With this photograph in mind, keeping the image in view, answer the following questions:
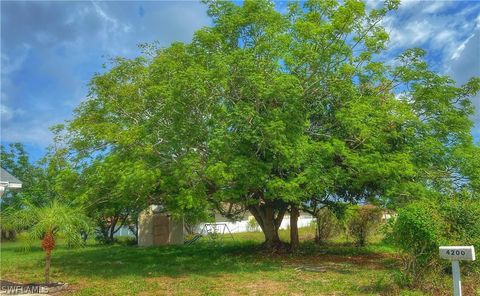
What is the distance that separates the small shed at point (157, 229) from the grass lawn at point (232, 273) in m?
7.86

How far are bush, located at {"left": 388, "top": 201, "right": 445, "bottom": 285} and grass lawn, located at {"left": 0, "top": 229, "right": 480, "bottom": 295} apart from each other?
0.45m

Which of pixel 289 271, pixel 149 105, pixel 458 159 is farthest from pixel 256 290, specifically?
pixel 458 159

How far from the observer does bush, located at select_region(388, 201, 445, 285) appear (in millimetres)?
9734

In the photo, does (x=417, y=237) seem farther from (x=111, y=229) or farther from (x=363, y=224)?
(x=111, y=229)

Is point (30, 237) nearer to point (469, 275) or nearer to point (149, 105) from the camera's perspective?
point (149, 105)

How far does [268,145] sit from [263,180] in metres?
1.07

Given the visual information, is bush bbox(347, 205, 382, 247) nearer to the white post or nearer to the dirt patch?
the dirt patch

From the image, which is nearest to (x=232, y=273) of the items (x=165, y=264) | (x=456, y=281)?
(x=165, y=264)

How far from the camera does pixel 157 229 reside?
31312 mm

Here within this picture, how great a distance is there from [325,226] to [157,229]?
11.5 metres

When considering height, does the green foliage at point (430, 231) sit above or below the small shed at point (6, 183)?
below

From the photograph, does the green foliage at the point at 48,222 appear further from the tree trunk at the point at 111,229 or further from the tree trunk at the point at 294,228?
the tree trunk at the point at 111,229

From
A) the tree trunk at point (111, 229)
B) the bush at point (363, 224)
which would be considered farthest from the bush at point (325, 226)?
the tree trunk at point (111, 229)

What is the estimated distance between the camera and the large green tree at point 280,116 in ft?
49.1
